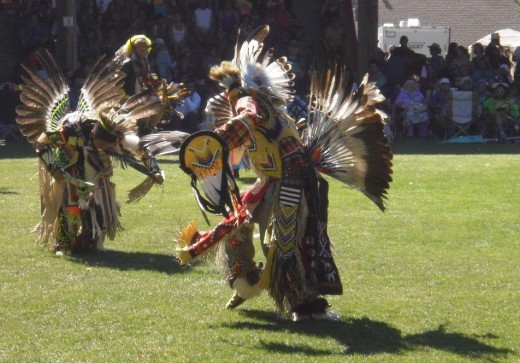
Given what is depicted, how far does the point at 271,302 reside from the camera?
20.8ft

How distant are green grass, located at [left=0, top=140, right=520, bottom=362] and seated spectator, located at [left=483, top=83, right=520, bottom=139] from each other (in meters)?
6.50

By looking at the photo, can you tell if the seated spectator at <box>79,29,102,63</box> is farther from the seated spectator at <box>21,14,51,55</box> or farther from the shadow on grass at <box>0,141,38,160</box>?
the shadow on grass at <box>0,141,38,160</box>

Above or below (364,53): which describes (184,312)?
below

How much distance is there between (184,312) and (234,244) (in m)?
0.50

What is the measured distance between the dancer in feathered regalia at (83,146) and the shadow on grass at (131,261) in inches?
5.7

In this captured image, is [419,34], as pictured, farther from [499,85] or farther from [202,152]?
[202,152]

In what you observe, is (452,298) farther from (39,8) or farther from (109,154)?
(39,8)

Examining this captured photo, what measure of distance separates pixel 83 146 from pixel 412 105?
35.2 ft

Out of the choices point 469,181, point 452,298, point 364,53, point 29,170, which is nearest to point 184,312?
point 452,298

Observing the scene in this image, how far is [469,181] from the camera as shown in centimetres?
1199

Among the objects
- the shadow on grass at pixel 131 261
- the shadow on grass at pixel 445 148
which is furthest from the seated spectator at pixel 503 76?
the shadow on grass at pixel 131 261

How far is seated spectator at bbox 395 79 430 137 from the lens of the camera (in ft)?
57.9

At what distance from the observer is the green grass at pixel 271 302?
5277mm

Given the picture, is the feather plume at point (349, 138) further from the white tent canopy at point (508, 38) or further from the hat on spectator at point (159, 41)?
the white tent canopy at point (508, 38)
